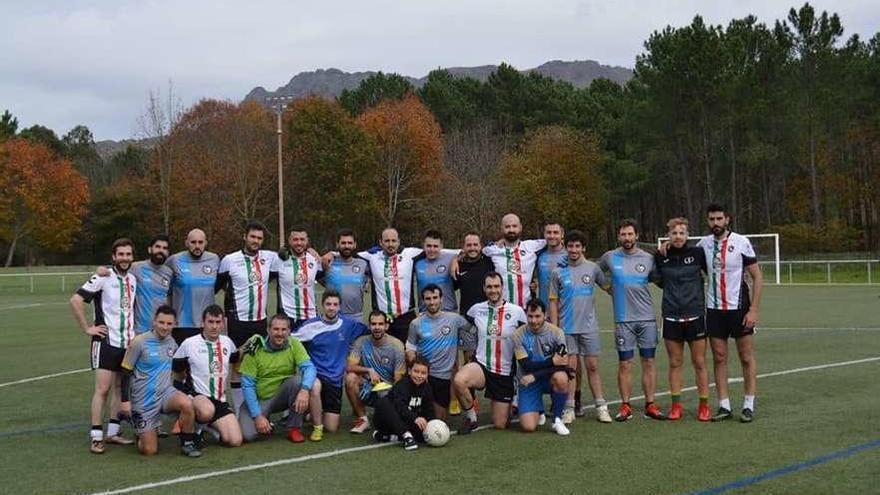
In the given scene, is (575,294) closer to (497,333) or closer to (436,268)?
(497,333)

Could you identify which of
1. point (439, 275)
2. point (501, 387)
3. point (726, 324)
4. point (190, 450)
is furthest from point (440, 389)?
point (726, 324)

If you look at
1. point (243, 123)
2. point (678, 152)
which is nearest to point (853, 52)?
point (678, 152)

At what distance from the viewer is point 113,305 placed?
7.55m

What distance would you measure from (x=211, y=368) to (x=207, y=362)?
0.06 meters

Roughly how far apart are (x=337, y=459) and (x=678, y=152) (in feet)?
151

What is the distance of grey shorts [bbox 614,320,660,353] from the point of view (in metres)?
7.89

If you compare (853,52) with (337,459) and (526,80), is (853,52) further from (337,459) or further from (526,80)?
(337,459)

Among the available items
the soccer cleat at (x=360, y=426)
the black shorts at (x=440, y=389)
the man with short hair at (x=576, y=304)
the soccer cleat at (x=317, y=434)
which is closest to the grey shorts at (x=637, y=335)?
the man with short hair at (x=576, y=304)

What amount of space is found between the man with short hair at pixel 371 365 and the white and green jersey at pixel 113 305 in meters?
2.03

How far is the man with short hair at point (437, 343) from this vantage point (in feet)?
25.6

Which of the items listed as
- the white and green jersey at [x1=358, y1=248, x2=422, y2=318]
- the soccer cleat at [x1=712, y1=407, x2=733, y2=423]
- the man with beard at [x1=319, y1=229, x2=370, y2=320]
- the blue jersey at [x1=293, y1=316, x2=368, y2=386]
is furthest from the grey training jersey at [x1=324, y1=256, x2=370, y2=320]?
the soccer cleat at [x1=712, y1=407, x2=733, y2=423]

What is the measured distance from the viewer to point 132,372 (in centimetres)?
721

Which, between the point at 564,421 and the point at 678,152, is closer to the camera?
the point at 564,421

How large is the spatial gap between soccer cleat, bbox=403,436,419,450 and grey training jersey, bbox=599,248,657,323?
238cm
